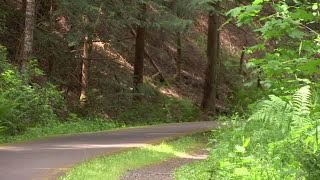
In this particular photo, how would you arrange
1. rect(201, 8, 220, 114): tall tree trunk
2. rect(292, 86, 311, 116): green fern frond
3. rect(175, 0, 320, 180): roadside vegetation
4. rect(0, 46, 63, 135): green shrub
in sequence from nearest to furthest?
rect(175, 0, 320, 180): roadside vegetation, rect(292, 86, 311, 116): green fern frond, rect(0, 46, 63, 135): green shrub, rect(201, 8, 220, 114): tall tree trunk

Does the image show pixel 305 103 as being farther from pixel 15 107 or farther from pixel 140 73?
pixel 140 73

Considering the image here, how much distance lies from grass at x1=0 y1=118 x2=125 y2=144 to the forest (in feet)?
0.18

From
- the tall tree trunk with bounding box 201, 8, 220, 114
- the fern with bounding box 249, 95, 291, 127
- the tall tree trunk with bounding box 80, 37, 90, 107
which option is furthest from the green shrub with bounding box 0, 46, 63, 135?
the tall tree trunk with bounding box 201, 8, 220, 114

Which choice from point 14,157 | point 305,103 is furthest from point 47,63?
point 305,103

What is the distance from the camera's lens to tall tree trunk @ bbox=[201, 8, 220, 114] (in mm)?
29406

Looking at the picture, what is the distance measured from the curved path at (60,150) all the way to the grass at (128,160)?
0.39m

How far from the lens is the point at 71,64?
2642cm

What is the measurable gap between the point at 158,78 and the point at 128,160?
22051mm

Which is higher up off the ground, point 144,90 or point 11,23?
point 11,23

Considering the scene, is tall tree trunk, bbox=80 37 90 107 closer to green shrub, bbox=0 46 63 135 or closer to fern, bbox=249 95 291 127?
green shrub, bbox=0 46 63 135

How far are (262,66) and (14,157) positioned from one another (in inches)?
296

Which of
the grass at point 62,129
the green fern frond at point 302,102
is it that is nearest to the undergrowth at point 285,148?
the green fern frond at point 302,102

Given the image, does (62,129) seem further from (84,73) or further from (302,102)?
(302,102)

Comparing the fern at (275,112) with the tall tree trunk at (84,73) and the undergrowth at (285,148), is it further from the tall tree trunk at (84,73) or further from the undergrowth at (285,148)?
the tall tree trunk at (84,73)
